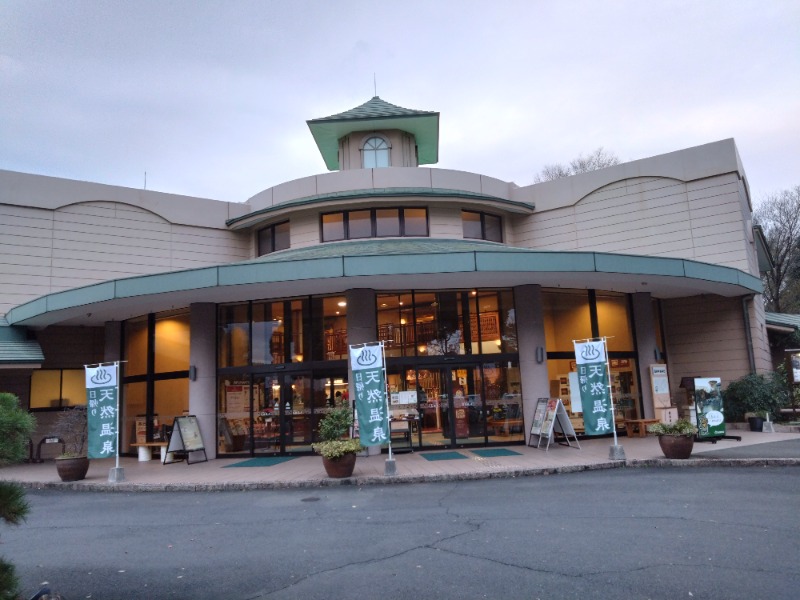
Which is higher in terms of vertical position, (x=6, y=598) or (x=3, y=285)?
(x=3, y=285)

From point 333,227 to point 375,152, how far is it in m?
5.09

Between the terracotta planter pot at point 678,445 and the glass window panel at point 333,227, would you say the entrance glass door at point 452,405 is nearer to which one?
the terracotta planter pot at point 678,445

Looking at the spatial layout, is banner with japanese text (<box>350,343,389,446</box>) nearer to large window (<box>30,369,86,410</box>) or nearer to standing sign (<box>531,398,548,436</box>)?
standing sign (<box>531,398,548,436</box>)

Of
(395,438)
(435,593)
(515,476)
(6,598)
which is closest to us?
(6,598)

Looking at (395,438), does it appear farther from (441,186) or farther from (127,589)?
(127,589)

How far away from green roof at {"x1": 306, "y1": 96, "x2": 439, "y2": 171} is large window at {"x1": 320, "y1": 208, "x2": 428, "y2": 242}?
4827 mm

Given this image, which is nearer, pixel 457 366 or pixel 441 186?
pixel 457 366

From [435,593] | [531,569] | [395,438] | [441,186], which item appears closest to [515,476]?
[395,438]

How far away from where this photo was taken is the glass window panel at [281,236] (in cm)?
1942

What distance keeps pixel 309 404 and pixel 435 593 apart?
10.8 metres

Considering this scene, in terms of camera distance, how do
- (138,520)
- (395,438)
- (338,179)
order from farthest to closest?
(338,179)
(395,438)
(138,520)

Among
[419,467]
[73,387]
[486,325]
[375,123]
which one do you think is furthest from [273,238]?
[419,467]

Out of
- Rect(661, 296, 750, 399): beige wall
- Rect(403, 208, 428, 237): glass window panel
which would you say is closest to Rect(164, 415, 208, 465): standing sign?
Rect(403, 208, 428, 237): glass window panel

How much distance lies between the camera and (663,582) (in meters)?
5.30
